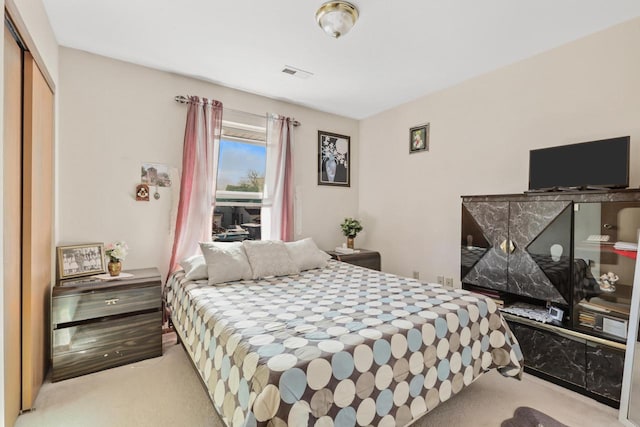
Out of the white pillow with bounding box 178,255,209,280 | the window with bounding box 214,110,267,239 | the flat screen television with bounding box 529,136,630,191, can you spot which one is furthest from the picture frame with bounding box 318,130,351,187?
the flat screen television with bounding box 529,136,630,191

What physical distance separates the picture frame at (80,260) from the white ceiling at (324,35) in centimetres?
174

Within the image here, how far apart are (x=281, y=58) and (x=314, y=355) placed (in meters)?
2.51

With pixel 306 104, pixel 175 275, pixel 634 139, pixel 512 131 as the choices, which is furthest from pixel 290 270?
pixel 634 139

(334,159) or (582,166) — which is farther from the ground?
(334,159)

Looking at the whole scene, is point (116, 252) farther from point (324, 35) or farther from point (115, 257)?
point (324, 35)

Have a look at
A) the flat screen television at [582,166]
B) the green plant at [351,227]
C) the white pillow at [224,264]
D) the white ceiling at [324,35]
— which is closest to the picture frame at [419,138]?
the white ceiling at [324,35]

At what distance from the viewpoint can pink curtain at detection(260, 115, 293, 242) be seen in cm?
369

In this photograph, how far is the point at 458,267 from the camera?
3.26 metres

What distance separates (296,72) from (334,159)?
152 cm

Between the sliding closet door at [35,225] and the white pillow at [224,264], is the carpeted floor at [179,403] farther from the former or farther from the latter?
Result: the white pillow at [224,264]

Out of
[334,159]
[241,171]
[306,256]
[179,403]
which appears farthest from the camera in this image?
[334,159]

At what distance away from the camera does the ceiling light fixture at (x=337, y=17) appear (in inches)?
78.4

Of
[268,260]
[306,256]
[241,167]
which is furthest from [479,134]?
[241,167]

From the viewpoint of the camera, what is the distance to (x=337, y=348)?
1.36 metres
